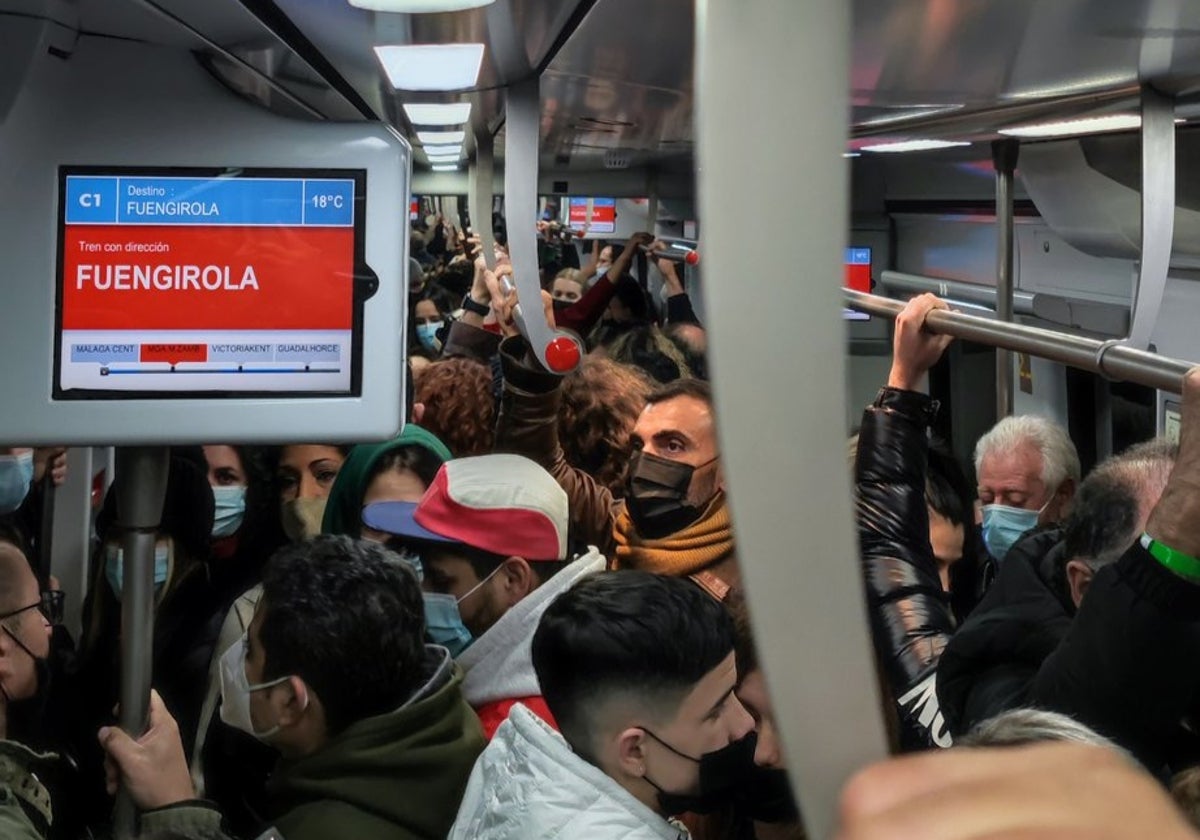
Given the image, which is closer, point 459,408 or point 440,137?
point 459,408

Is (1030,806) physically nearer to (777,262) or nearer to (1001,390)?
(777,262)

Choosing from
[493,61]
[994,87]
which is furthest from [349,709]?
[994,87]

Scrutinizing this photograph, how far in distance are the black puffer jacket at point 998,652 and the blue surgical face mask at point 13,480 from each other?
2.80 meters

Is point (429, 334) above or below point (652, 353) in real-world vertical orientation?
above

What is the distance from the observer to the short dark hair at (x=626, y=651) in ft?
6.36

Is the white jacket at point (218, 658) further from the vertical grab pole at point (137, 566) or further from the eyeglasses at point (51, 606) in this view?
the vertical grab pole at point (137, 566)

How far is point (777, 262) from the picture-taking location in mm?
438

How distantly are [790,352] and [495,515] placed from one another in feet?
7.90

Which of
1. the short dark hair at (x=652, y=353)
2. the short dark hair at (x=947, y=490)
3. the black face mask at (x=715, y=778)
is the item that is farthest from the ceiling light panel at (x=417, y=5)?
the short dark hair at (x=652, y=353)

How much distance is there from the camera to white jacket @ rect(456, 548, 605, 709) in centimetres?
252

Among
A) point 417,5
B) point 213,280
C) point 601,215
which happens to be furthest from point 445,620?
point 601,215

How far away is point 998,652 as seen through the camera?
7.11 ft

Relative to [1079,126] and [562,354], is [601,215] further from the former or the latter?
[1079,126]

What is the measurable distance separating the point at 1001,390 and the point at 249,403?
2497 millimetres
